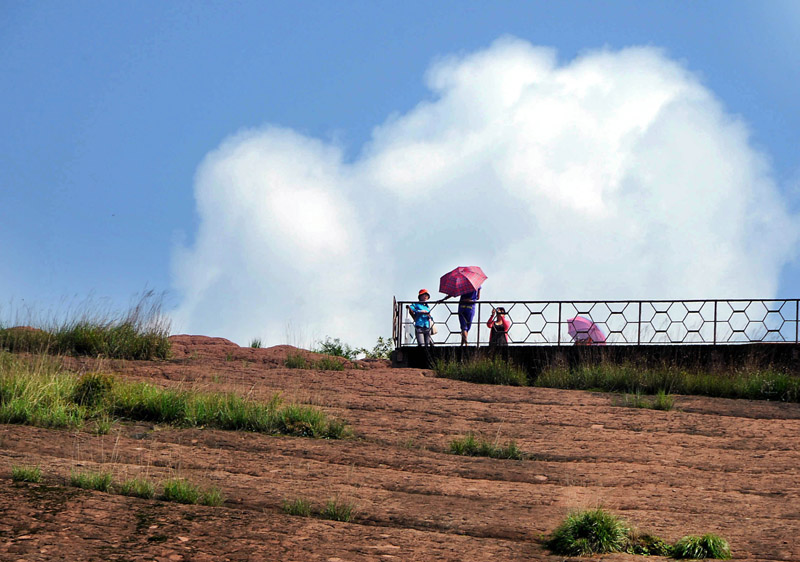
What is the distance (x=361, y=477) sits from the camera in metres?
8.61

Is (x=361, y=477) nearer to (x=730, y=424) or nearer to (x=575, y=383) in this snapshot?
(x=730, y=424)

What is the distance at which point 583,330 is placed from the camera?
19953 millimetres

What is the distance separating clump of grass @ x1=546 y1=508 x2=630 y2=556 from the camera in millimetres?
6555

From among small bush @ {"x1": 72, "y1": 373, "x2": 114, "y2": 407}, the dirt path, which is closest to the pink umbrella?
the dirt path

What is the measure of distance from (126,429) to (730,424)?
7922mm

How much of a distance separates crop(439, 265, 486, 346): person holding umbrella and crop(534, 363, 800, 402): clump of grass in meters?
4.61

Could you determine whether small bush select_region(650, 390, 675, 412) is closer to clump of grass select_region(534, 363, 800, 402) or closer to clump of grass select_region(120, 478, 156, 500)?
clump of grass select_region(534, 363, 800, 402)

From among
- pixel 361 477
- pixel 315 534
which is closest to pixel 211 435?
pixel 361 477

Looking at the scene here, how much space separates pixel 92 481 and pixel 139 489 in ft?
1.50

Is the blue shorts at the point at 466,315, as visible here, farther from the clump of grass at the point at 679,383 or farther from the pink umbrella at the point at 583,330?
the clump of grass at the point at 679,383

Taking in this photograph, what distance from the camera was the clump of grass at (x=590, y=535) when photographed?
6.55 meters

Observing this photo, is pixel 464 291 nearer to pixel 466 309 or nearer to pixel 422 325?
pixel 466 309

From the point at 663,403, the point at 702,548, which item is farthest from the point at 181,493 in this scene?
the point at 663,403

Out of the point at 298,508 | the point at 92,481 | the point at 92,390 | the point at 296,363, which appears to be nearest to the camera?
the point at 298,508
